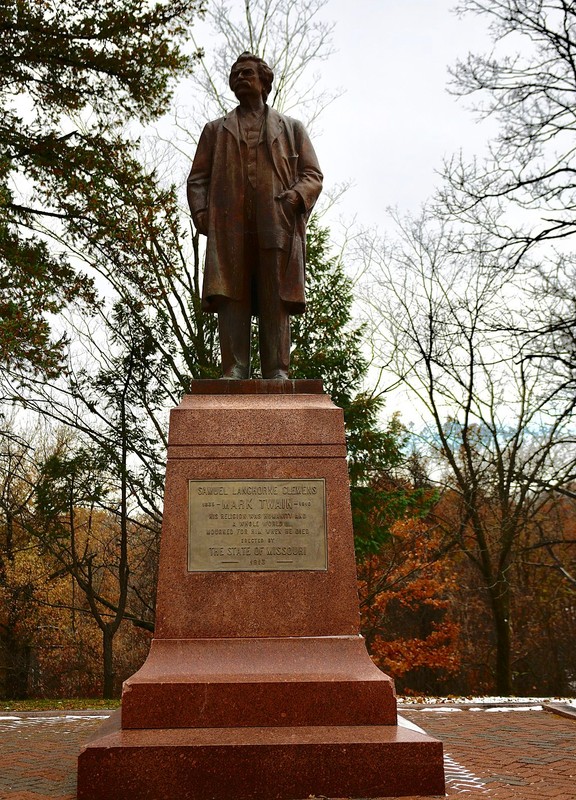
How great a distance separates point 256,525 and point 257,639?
0.63 meters

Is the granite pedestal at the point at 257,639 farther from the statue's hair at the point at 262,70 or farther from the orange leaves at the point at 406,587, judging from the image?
the orange leaves at the point at 406,587

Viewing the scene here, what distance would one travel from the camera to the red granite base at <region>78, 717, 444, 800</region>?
345 centimetres

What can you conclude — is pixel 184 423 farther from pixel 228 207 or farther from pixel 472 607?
pixel 472 607

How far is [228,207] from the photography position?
17.3 ft

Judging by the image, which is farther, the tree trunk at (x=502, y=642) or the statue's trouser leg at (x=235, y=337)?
the tree trunk at (x=502, y=642)

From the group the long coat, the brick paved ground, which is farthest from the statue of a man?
the brick paved ground

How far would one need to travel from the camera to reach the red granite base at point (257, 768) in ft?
11.3

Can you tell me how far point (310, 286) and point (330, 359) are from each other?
6.95ft

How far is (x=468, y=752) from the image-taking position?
4844 mm

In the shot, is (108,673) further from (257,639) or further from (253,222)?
(253,222)

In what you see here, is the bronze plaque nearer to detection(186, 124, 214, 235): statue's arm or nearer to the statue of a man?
the statue of a man

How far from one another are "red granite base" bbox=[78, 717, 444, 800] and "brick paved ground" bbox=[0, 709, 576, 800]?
0.15 meters

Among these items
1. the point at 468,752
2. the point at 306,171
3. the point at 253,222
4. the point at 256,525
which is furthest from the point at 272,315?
the point at 468,752

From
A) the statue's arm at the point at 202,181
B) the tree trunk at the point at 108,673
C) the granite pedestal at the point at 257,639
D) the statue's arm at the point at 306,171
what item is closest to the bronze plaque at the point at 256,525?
the granite pedestal at the point at 257,639
